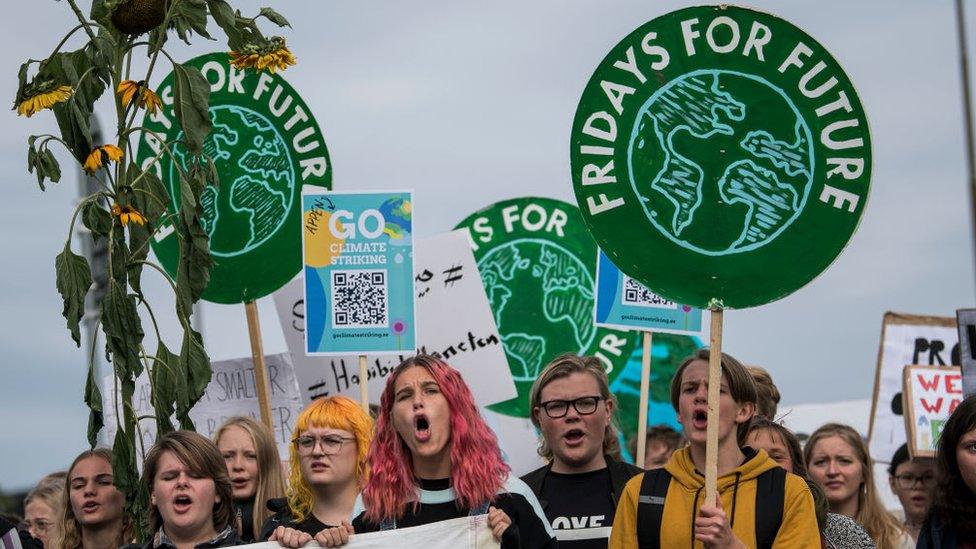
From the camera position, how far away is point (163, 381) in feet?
21.4

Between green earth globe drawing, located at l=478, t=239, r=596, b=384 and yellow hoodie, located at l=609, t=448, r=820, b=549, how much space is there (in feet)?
14.0

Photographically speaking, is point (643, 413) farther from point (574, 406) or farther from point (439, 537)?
point (439, 537)

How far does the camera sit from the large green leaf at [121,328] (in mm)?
6312

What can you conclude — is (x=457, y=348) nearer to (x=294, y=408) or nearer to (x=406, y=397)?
(x=294, y=408)

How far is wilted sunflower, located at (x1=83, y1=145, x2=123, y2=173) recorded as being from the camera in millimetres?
6129

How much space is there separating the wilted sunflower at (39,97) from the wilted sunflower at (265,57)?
26.6 inches

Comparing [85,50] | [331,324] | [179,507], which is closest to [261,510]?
[179,507]

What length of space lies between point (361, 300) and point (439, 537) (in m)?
2.72

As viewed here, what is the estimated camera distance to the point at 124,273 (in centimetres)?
641

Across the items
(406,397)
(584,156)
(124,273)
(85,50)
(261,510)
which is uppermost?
(85,50)

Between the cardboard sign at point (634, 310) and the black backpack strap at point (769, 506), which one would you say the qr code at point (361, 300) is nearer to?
the cardboard sign at point (634, 310)

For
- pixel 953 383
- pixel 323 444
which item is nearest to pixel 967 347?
pixel 953 383

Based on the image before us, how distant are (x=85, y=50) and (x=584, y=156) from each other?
2168 millimetres

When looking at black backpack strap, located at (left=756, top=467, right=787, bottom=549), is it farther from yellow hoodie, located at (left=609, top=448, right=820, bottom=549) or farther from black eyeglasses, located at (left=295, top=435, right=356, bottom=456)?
black eyeglasses, located at (left=295, top=435, right=356, bottom=456)
